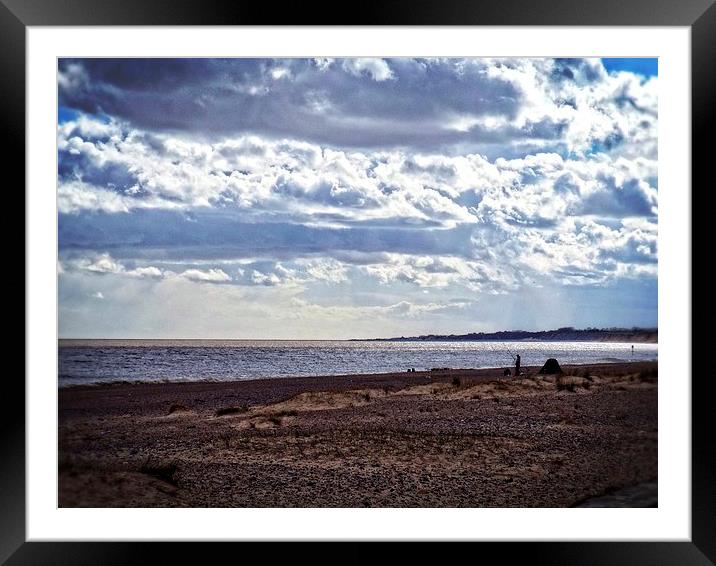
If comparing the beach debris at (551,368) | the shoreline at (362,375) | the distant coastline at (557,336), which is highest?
the distant coastline at (557,336)

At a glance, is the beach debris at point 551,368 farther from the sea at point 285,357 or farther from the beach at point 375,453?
the beach at point 375,453

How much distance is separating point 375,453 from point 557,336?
5.03 ft

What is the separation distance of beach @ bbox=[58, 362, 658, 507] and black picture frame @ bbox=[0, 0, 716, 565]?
9.6 inches

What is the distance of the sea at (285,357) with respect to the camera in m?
2.82

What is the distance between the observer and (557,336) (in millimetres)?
3566

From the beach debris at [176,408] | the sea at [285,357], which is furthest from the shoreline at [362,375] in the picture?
the beach debris at [176,408]

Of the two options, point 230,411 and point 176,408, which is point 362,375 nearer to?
point 230,411

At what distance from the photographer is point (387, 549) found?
79.2 inches

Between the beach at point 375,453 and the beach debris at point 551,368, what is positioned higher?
the beach debris at point 551,368

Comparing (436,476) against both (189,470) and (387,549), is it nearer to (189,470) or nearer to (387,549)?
(387,549)
